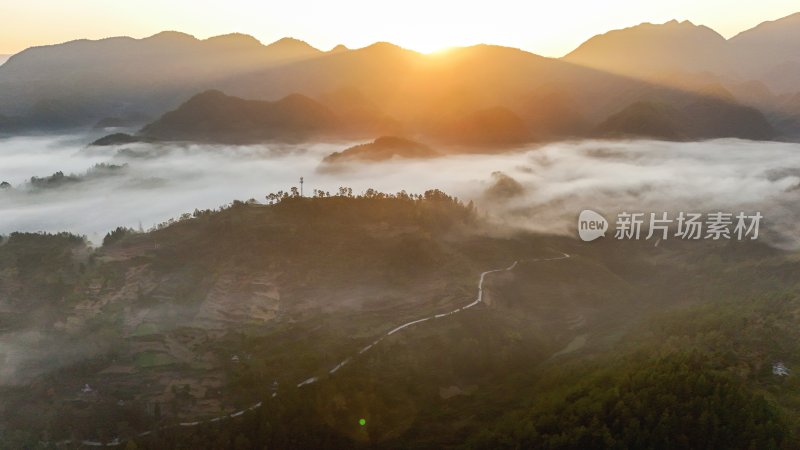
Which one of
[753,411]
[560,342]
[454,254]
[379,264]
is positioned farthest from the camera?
[454,254]

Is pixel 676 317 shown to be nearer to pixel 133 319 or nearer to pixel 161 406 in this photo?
Result: pixel 161 406

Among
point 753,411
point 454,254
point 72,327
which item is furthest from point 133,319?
point 753,411

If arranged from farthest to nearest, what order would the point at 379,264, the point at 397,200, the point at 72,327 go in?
the point at 397,200, the point at 379,264, the point at 72,327

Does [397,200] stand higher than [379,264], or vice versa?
[397,200]

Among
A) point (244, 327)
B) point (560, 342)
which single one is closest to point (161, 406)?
point (244, 327)

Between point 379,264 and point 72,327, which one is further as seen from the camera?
point 379,264

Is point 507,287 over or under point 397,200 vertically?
under

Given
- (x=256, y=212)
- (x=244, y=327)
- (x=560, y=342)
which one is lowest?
(x=560, y=342)

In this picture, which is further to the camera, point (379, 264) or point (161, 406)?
point (379, 264)

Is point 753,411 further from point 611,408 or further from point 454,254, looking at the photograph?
point 454,254
